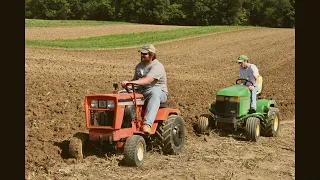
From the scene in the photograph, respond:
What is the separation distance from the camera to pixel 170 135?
22.7 ft

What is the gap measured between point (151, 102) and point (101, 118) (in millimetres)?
769

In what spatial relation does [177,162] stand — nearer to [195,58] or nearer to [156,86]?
[156,86]

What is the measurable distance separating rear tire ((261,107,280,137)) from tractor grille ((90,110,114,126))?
148 inches

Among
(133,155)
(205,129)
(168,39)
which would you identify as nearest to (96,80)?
(205,129)

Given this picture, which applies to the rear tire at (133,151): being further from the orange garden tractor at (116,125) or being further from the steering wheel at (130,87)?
the steering wheel at (130,87)

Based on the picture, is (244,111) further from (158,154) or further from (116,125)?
(116,125)

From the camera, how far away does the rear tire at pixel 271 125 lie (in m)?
8.86

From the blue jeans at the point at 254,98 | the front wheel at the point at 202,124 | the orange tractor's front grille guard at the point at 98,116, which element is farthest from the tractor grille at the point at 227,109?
the orange tractor's front grille guard at the point at 98,116

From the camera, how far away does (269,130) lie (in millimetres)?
8891

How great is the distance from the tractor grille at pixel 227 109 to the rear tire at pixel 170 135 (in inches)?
68.6

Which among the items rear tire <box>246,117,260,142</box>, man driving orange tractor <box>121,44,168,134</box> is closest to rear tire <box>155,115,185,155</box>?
man driving orange tractor <box>121,44,168,134</box>

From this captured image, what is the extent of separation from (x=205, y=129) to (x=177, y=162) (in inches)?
84.7

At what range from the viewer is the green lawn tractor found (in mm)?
8469

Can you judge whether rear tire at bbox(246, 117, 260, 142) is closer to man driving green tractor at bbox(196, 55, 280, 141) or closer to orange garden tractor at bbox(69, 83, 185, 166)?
man driving green tractor at bbox(196, 55, 280, 141)
